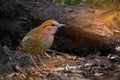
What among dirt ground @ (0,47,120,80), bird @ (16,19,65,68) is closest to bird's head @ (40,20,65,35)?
bird @ (16,19,65,68)

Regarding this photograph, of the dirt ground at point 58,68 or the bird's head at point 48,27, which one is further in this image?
the bird's head at point 48,27

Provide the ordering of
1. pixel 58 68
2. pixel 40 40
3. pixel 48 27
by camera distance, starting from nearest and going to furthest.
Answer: pixel 58 68 → pixel 40 40 → pixel 48 27

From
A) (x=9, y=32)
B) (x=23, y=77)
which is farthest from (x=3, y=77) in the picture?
(x=9, y=32)

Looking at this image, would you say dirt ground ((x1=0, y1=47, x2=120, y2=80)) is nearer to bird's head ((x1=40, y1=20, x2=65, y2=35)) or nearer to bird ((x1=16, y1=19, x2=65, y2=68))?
bird ((x1=16, y1=19, x2=65, y2=68))

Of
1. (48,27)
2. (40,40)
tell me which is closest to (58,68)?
(40,40)

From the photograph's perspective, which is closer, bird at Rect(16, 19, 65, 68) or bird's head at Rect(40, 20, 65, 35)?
bird at Rect(16, 19, 65, 68)

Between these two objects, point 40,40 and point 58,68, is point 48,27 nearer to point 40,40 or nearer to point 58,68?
point 40,40

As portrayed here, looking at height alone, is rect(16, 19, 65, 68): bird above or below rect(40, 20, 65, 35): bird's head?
below

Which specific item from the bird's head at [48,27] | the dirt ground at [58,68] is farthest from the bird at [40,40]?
the dirt ground at [58,68]

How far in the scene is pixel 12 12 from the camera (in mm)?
8125

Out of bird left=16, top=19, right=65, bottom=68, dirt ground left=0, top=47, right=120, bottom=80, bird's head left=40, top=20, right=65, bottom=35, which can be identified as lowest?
dirt ground left=0, top=47, right=120, bottom=80

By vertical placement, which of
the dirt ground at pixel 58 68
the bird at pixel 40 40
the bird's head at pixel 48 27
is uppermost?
the bird's head at pixel 48 27

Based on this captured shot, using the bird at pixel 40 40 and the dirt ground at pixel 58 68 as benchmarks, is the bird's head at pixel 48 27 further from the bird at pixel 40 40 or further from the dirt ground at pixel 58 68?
the dirt ground at pixel 58 68

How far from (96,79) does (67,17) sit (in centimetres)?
253
